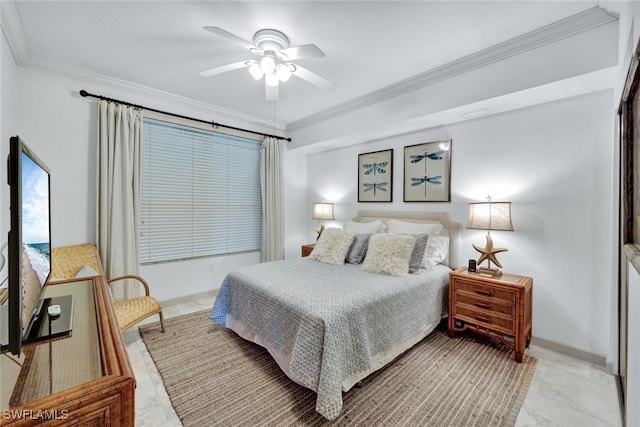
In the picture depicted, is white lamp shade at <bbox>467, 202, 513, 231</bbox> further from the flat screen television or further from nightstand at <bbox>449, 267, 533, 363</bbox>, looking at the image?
the flat screen television

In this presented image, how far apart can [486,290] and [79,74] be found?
4.47 metres

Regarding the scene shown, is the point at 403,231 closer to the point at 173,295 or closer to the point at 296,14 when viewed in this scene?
the point at 296,14

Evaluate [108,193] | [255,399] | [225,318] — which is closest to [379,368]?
[255,399]

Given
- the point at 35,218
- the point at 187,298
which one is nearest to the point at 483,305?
the point at 35,218

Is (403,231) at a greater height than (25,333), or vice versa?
(403,231)

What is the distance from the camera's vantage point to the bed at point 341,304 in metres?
1.71

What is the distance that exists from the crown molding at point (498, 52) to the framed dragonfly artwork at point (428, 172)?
75cm

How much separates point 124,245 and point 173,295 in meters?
0.91

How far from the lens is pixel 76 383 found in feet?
2.58

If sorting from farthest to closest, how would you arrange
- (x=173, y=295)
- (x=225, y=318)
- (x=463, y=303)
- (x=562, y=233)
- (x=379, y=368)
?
(x=173, y=295) → (x=225, y=318) → (x=463, y=303) → (x=562, y=233) → (x=379, y=368)

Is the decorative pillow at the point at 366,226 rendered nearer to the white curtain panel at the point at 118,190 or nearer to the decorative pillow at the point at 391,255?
the decorative pillow at the point at 391,255

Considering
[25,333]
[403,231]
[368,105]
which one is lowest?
[25,333]

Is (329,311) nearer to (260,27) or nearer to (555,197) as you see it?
(260,27)

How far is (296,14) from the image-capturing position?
1907 millimetres
